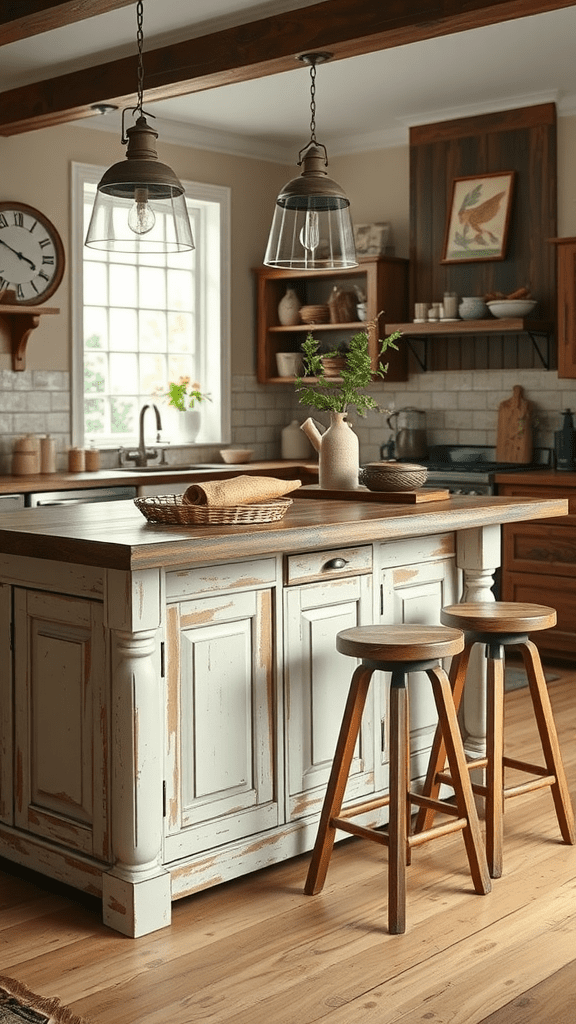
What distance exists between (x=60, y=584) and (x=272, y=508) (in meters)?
0.62

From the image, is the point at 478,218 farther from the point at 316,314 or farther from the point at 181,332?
the point at 181,332

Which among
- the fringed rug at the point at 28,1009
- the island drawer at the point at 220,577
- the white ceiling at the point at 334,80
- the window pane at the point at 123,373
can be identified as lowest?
the fringed rug at the point at 28,1009

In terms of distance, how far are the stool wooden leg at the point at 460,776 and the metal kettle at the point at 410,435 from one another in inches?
166

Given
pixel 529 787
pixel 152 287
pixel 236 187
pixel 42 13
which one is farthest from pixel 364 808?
pixel 236 187

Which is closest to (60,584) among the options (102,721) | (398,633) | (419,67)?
→ (102,721)

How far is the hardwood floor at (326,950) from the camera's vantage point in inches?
102

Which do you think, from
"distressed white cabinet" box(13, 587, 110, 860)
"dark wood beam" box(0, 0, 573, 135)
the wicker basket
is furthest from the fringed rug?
"dark wood beam" box(0, 0, 573, 135)

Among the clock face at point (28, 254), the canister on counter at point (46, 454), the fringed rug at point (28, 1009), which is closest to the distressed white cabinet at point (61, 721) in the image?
the fringed rug at point (28, 1009)

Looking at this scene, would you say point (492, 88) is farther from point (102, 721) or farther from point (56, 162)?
point (102, 721)

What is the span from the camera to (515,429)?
691cm

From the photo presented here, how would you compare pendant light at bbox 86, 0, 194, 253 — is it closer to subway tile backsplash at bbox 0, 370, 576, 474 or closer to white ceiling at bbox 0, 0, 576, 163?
white ceiling at bbox 0, 0, 576, 163

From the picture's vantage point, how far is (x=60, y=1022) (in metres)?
2.49

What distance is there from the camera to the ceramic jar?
683 cm

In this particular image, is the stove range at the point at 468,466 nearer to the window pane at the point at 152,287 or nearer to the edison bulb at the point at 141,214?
the window pane at the point at 152,287
